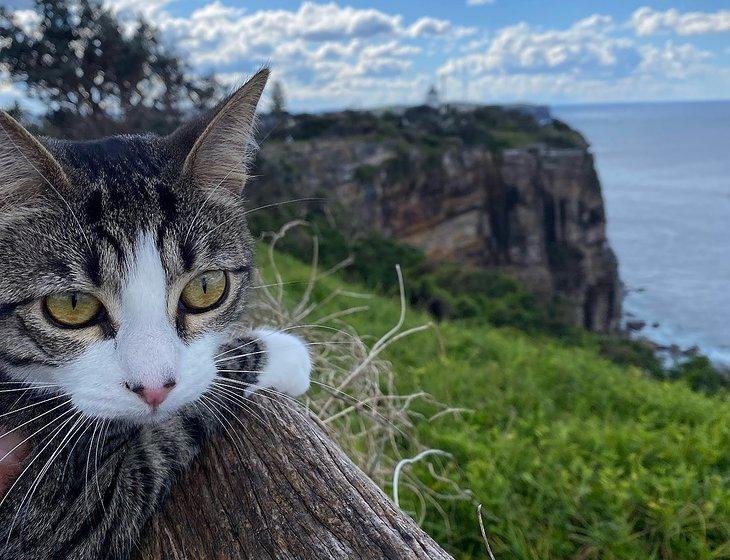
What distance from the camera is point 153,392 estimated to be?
4.54 feet

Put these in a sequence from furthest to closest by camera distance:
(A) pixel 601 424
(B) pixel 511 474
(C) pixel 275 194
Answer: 1. (C) pixel 275 194
2. (A) pixel 601 424
3. (B) pixel 511 474

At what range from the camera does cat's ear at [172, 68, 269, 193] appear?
165cm

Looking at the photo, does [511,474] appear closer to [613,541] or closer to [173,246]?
[613,541]

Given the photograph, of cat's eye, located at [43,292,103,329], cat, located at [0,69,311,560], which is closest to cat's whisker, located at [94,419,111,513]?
cat, located at [0,69,311,560]

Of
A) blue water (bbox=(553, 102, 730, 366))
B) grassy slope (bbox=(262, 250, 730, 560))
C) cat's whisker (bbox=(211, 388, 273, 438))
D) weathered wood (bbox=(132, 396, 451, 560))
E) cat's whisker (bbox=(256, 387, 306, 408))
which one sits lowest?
blue water (bbox=(553, 102, 730, 366))

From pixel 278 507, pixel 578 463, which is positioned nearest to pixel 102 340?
pixel 278 507

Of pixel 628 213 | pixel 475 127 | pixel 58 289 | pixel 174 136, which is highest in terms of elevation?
pixel 174 136

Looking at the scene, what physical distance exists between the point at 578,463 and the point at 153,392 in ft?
8.78

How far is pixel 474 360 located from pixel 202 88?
29.5 ft

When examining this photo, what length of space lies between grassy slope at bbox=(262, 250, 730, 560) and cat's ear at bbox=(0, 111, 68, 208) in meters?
2.23

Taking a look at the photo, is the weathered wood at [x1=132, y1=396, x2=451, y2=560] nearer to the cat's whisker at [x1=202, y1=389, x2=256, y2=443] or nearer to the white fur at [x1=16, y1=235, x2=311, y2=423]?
the cat's whisker at [x1=202, y1=389, x2=256, y2=443]

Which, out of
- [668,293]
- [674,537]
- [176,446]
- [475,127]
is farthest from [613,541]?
[668,293]

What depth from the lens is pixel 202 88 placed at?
12.8 m

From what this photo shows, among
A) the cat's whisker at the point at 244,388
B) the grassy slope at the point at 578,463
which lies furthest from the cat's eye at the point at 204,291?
the grassy slope at the point at 578,463
